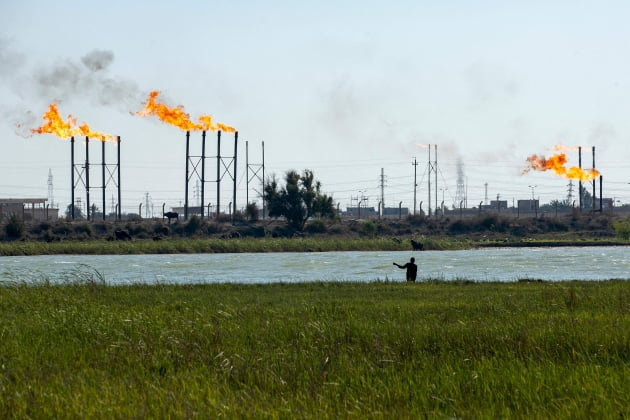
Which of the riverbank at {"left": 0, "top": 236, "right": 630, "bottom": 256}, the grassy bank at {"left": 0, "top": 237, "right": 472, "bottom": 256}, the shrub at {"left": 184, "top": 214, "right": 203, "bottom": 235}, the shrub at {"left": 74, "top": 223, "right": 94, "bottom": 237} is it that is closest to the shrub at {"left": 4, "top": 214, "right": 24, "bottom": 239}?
the riverbank at {"left": 0, "top": 236, "right": 630, "bottom": 256}

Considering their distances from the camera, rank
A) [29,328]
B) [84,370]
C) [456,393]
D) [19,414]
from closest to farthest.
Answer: [19,414], [456,393], [84,370], [29,328]

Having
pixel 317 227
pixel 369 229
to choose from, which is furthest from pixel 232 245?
pixel 369 229

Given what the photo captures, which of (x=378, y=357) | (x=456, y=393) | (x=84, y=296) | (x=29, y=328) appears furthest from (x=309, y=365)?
(x=84, y=296)

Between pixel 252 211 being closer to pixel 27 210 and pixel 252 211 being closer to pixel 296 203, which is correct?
pixel 296 203

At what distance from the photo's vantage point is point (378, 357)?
54.1 feet

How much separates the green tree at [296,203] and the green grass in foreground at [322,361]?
337 feet

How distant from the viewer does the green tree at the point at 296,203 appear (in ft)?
429

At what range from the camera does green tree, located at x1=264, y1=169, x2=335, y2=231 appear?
130750mm

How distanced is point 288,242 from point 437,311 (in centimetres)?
7926

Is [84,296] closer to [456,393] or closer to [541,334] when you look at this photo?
[541,334]

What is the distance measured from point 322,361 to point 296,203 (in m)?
115

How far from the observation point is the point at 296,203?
431ft

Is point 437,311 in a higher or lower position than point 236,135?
lower

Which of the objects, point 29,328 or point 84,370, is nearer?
point 84,370
